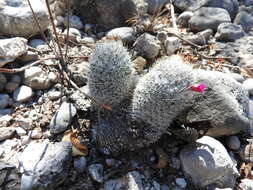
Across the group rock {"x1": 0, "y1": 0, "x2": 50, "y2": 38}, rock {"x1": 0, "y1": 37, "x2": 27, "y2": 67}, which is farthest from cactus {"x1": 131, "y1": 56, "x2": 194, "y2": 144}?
rock {"x1": 0, "y1": 0, "x2": 50, "y2": 38}

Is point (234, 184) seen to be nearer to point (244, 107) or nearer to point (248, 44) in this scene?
point (244, 107)

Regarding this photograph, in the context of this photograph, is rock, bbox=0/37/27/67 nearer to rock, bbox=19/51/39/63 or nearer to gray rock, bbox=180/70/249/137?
rock, bbox=19/51/39/63

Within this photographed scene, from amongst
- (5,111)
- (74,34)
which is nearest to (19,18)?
(74,34)

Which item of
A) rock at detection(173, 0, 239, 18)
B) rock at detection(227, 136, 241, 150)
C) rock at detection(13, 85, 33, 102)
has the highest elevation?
rock at detection(173, 0, 239, 18)

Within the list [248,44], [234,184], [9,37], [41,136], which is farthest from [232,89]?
[9,37]

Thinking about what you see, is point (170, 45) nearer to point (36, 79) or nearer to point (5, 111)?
point (36, 79)

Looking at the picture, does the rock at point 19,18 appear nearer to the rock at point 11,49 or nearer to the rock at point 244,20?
the rock at point 11,49
